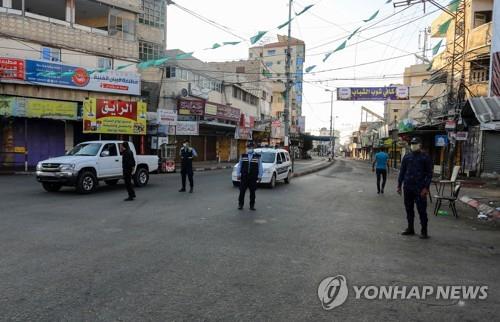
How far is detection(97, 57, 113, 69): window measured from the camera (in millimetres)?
25719

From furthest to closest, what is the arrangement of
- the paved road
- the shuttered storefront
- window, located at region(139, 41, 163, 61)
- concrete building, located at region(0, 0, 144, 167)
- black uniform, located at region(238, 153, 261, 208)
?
window, located at region(139, 41, 163, 61) → the shuttered storefront → concrete building, located at region(0, 0, 144, 167) → black uniform, located at region(238, 153, 261, 208) → the paved road

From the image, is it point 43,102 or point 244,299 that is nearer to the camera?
point 244,299

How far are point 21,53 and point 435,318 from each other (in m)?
24.8

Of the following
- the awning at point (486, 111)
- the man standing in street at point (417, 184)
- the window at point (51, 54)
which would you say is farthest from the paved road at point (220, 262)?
the window at point (51, 54)

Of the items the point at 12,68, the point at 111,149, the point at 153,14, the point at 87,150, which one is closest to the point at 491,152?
the point at 111,149

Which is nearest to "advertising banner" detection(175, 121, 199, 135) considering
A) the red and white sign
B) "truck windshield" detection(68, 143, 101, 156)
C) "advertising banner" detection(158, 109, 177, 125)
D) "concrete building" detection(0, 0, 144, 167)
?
"advertising banner" detection(158, 109, 177, 125)

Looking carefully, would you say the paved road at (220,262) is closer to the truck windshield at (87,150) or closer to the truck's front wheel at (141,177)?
the truck windshield at (87,150)

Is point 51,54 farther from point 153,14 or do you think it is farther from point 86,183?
point 86,183

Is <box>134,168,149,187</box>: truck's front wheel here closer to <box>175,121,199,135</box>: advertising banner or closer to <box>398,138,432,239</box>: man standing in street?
<box>398,138,432,239</box>: man standing in street

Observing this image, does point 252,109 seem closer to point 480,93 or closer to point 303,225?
point 480,93

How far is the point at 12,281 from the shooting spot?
449cm

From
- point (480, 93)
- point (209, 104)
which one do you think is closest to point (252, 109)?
point (209, 104)

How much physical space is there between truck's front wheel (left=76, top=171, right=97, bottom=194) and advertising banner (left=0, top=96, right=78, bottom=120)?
1023cm

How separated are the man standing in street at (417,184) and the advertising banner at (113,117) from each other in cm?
1859
